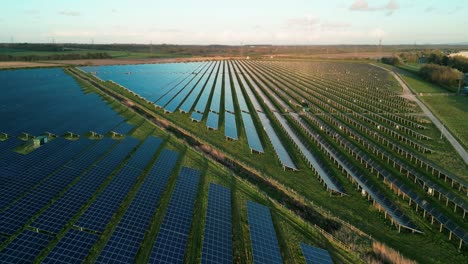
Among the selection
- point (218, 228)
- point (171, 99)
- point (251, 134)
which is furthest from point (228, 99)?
point (218, 228)

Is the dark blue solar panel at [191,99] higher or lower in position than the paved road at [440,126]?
higher

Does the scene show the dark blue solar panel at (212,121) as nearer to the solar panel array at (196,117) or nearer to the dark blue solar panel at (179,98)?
the solar panel array at (196,117)

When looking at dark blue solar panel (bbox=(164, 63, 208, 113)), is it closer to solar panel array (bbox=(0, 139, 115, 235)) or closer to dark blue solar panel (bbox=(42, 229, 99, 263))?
solar panel array (bbox=(0, 139, 115, 235))

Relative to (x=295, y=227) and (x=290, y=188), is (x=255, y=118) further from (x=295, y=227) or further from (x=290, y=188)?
(x=295, y=227)

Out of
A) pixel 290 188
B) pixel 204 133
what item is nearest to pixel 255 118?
pixel 204 133

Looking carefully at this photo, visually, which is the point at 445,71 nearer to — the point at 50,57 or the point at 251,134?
the point at 251,134

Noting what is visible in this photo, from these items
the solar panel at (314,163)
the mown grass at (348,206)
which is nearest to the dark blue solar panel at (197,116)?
the mown grass at (348,206)
